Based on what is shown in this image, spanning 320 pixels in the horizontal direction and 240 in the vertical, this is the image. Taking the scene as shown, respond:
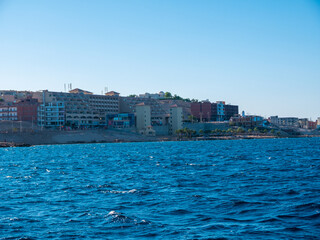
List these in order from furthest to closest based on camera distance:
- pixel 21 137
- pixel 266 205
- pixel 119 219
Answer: pixel 21 137, pixel 266 205, pixel 119 219

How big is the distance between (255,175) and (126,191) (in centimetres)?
1503

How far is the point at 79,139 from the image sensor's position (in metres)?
194

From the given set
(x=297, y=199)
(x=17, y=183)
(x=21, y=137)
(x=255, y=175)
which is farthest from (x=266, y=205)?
(x=21, y=137)

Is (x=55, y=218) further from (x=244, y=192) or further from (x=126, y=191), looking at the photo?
(x=244, y=192)

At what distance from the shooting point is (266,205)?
26.3 meters

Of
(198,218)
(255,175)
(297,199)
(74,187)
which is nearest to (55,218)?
(198,218)

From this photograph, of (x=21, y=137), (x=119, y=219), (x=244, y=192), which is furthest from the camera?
(x=21, y=137)

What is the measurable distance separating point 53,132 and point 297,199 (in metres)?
172

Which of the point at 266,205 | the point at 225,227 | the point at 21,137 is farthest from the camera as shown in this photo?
the point at 21,137

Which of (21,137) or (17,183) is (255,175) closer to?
(17,183)

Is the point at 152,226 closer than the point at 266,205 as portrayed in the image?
Yes

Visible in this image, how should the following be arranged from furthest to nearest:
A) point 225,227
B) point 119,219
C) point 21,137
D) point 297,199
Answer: point 21,137, point 297,199, point 119,219, point 225,227

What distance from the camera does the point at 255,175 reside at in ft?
138

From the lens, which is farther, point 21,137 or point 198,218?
point 21,137
